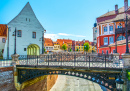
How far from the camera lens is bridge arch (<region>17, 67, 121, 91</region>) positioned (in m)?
7.93

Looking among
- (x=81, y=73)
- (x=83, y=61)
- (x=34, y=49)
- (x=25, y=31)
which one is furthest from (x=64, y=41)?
(x=81, y=73)

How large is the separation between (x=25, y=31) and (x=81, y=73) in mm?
15909

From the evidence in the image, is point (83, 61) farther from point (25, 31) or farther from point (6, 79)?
point (25, 31)

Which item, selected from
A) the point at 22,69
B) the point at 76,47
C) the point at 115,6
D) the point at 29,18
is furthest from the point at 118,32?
the point at 76,47

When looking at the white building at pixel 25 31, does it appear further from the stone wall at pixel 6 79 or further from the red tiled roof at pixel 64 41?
the red tiled roof at pixel 64 41

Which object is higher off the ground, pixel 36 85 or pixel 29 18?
pixel 29 18

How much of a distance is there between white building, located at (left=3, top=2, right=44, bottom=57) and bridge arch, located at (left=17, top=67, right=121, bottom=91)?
11.2 m

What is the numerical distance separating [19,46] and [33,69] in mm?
12119

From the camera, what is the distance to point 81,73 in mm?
8773

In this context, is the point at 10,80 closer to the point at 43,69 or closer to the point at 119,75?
the point at 43,69

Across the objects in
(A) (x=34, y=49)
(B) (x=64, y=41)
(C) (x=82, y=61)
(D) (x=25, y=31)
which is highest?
(B) (x=64, y=41)

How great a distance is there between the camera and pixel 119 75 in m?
7.82

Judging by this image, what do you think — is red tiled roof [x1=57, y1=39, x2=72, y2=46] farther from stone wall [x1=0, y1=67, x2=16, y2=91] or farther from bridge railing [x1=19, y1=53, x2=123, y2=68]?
stone wall [x1=0, y1=67, x2=16, y2=91]

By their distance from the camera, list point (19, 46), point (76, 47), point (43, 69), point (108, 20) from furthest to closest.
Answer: point (76, 47), point (108, 20), point (19, 46), point (43, 69)
